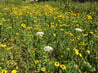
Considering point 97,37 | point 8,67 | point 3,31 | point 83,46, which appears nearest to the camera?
point 8,67

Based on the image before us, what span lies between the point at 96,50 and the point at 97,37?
544 mm

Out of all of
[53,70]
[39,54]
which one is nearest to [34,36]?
[39,54]

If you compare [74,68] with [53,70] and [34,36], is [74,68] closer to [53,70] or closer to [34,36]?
[53,70]

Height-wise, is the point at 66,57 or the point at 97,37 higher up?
the point at 97,37

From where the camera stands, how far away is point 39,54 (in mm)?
2441

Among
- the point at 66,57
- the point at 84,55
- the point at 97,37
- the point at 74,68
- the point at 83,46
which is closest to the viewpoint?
the point at 74,68

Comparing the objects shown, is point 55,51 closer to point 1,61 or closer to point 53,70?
point 53,70

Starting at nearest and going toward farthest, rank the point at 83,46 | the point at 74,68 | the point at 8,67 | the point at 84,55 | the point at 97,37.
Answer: the point at 74,68 → the point at 8,67 → the point at 84,55 → the point at 83,46 → the point at 97,37

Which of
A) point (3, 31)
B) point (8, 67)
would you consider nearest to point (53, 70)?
point (8, 67)

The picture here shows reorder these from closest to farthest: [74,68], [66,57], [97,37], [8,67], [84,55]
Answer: [74,68] → [8,67] → [66,57] → [84,55] → [97,37]

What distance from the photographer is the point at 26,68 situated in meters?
A: 2.03

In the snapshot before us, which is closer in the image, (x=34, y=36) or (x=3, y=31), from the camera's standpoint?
(x=34, y=36)

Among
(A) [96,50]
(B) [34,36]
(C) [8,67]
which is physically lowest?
(C) [8,67]

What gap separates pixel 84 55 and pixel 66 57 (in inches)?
19.4
